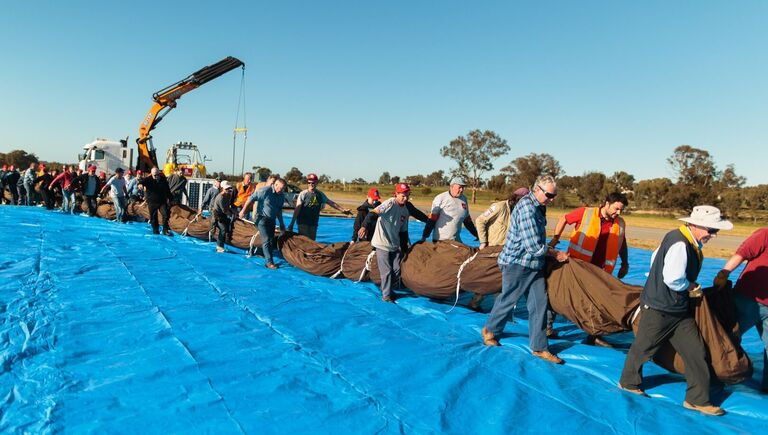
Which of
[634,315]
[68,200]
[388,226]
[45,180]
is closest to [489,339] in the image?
[634,315]

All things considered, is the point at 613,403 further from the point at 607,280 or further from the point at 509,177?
the point at 509,177

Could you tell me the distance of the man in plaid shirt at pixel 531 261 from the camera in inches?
167

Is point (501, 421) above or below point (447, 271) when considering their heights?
below

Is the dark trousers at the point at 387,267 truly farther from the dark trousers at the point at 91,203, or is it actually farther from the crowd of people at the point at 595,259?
the dark trousers at the point at 91,203

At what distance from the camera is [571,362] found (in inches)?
167

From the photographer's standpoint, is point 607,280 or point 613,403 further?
point 607,280

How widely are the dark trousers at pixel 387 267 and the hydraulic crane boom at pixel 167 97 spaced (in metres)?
15.7

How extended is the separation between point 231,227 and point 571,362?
7011mm

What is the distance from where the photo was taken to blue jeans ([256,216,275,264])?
7816mm

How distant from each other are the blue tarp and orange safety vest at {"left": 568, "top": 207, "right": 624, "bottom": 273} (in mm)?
884

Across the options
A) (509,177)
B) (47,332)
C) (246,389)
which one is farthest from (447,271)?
(509,177)

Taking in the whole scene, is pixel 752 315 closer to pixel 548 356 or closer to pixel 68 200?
pixel 548 356

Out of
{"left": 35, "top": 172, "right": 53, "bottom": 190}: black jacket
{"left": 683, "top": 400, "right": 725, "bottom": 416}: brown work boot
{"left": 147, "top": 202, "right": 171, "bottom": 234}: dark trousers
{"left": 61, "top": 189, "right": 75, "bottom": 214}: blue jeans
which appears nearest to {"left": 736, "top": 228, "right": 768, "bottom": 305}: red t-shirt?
{"left": 683, "top": 400, "right": 725, "bottom": 416}: brown work boot

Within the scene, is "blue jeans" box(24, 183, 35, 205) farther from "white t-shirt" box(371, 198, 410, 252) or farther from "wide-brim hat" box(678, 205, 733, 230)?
"wide-brim hat" box(678, 205, 733, 230)
